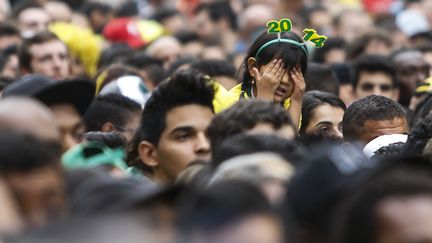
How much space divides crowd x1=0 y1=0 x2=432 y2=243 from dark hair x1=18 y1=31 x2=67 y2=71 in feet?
0.06

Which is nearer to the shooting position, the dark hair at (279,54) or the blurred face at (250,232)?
the blurred face at (250,232)

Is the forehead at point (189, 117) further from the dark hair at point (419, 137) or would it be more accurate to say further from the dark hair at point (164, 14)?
the dark hair at point (164, 14)

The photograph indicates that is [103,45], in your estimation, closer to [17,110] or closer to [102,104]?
[102,104]

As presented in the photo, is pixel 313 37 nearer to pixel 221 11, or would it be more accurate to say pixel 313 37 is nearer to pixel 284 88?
pixel 284 88

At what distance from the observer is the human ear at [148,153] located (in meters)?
6.63

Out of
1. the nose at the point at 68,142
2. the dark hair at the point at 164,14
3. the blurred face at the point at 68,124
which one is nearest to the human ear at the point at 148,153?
the blurred face at the point at 68,124

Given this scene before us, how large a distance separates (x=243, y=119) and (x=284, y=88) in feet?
7.02

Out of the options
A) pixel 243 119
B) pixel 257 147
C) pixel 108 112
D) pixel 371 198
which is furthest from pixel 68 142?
pixel 371 198

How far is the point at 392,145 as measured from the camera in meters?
7.41

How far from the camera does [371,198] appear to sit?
13.0 feet

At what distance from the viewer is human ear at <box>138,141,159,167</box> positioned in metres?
6.63

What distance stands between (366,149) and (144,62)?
5.24m

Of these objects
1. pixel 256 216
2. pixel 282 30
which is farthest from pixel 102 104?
pixel 256 216

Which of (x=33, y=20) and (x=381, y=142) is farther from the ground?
(x=33, y=20)
